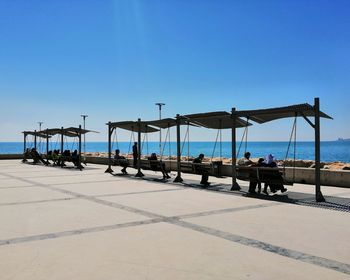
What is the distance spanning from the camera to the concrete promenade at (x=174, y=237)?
4.34m

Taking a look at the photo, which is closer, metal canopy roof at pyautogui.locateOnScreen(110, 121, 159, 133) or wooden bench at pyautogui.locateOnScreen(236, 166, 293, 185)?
wooden bench at pyautogui.locateOnScreen(236, 166, 293, 185)

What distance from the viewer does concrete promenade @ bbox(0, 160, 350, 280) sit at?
434 cm

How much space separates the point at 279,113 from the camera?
10508mm

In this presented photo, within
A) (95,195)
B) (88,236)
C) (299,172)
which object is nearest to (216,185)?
(299,172)

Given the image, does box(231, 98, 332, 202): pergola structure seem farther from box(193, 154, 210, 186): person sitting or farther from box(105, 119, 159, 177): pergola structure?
box(105, 119, 159, 177): pergola structure

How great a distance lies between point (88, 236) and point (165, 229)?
3.99 feet

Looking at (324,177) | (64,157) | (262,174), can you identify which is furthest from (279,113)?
(64,157)

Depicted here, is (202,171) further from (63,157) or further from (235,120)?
(63,157)

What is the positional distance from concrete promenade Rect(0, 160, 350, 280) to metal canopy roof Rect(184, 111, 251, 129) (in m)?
3.07

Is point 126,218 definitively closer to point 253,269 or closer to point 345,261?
point 253,269

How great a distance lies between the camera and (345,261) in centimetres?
461

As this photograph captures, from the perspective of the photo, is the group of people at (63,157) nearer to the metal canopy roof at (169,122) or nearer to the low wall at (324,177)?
the metal canopy roof at (169,122)

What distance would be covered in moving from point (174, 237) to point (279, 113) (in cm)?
586

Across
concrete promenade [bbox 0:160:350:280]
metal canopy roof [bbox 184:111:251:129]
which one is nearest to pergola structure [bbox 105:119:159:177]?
metal canopy roof [bbox 184:111:251:129]
